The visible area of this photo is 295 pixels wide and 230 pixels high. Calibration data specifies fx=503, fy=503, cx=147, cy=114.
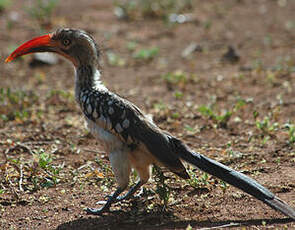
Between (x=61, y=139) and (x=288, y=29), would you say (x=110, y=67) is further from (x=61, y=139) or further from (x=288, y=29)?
(x=288, y=29)

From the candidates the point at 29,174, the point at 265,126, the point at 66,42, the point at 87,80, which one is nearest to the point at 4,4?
the point at 66,42

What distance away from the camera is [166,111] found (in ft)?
19.9

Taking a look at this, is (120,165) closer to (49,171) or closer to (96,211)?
(96,211)

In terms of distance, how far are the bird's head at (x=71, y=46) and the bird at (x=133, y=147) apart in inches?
5.1

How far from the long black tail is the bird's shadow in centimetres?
12

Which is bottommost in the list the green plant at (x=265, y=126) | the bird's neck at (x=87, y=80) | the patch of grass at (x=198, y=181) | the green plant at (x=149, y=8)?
A: the patch of grass at (x=198, y=181)

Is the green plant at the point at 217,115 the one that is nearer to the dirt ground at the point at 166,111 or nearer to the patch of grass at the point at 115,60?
the dirt ground at the point at 166,111

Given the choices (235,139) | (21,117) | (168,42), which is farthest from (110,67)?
(235,139)

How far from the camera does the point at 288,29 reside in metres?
9.21

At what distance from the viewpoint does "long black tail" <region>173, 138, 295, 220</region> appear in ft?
11.9

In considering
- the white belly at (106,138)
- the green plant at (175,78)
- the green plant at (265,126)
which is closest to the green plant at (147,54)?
the green plant at (175,78)

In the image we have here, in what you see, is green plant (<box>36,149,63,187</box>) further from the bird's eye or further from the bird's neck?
the bird's eye

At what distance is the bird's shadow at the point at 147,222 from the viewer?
364 cm

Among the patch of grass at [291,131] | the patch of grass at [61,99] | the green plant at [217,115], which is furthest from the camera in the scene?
the patch of grass at [61,99]
